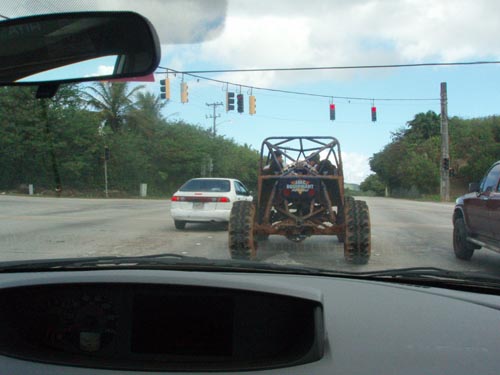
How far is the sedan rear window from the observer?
1205 cm

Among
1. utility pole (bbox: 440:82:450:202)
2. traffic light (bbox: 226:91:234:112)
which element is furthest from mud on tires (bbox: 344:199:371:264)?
traffic light (bbox: 226:91:234:112)

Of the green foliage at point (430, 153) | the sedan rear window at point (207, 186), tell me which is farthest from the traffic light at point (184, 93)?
the green foliage at point (430, 153)

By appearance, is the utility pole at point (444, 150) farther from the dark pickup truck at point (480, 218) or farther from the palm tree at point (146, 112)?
the palm tree at point (146, 112)

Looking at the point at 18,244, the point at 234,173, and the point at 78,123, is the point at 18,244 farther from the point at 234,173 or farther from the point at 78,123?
the point at 234,173

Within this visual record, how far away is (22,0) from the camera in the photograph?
270cm

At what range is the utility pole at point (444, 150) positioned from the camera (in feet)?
39.5

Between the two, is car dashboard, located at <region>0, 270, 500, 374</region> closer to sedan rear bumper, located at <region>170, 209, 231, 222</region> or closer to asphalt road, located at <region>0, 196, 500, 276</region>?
asphalt road, located at <region>0, 196, 500, 276</region>

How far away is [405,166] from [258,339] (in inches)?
743

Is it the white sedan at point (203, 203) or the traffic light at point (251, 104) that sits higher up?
the traffic light at point (251, 104)

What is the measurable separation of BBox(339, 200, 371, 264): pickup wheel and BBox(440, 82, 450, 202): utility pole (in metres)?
3.82

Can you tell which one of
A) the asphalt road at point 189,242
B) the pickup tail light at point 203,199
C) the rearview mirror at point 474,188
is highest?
the rearview mirror at point 474,188

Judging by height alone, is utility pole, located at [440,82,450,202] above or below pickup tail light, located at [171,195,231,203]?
above

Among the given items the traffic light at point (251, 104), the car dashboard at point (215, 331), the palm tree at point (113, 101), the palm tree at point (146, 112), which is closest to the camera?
the car dashboard at point (215, 331)

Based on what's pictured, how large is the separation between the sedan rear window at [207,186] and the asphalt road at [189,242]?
98cm
